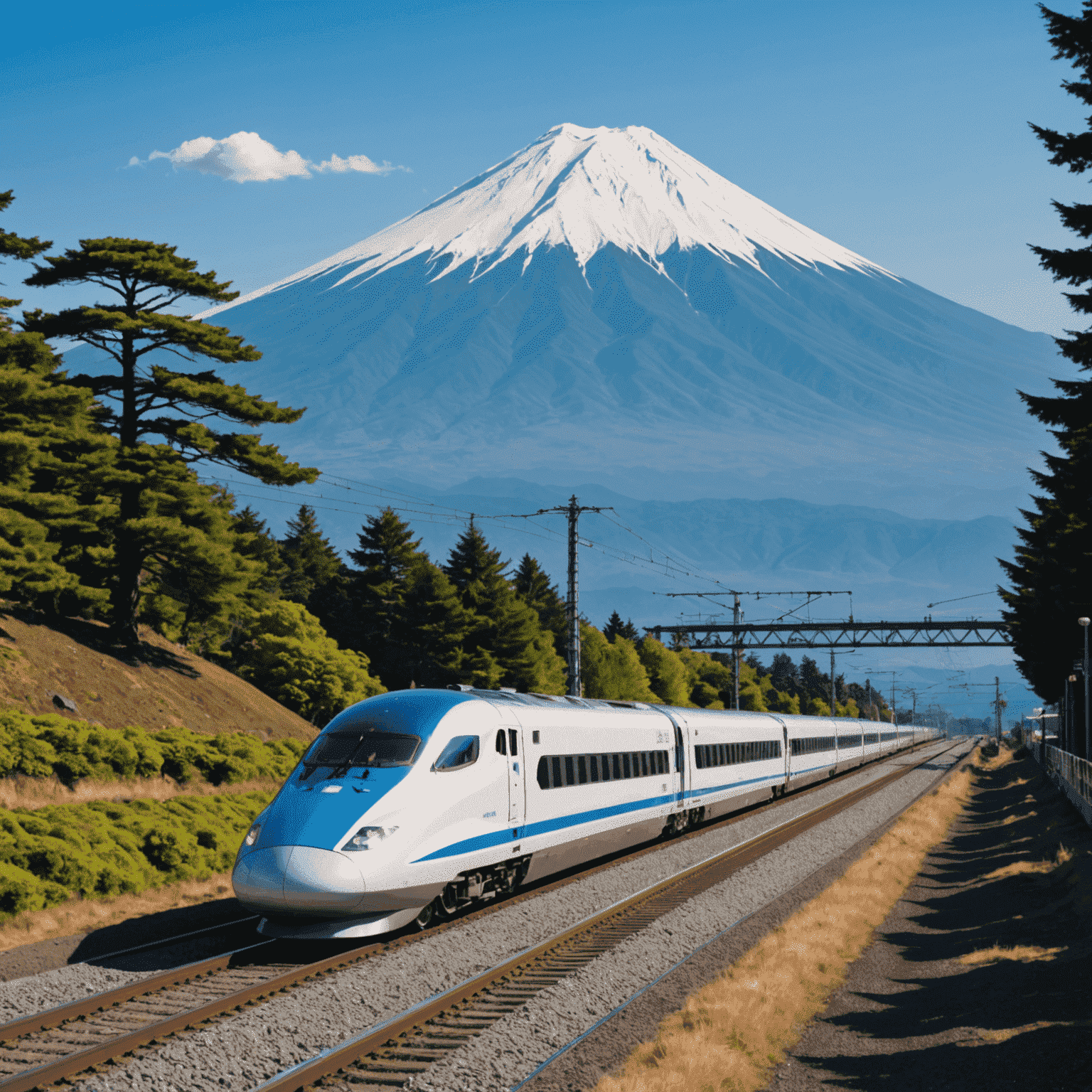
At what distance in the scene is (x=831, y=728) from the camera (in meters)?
56.7

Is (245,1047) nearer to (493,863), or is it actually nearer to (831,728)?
(493,863)

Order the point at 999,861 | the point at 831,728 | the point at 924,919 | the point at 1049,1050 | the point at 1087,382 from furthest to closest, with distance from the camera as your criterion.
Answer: the point at 831,728 → the point at 999,861 → the point at 1087,382 → the point at 924,919 → the point at 1049,1050

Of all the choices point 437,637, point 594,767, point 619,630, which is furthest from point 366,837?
point 619,630

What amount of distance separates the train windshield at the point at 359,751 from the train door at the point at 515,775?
205 centimetres

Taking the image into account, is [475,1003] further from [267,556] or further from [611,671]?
[267,556]

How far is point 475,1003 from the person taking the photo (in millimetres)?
12266

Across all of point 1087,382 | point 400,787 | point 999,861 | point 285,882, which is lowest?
point 999,861

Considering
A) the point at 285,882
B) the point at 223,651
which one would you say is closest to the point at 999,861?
the point at 285,882

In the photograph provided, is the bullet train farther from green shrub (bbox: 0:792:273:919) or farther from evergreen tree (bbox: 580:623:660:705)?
evergreen tree (bbox: 580:623:660:705)

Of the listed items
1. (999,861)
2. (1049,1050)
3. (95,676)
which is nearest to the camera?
(1049,1050)

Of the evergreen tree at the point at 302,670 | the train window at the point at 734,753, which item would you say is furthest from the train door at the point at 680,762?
the evergreen tree at the point at 302,670

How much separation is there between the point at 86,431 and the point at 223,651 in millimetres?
29164

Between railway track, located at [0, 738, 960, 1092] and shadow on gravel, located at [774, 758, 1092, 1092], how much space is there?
321 cm

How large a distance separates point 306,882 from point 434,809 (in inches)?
83.4
